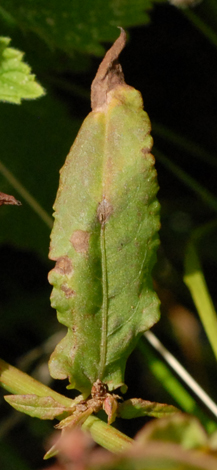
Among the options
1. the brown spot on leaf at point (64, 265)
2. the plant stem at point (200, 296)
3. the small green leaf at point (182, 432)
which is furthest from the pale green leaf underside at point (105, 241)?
the small green leaf at point (182, 432)

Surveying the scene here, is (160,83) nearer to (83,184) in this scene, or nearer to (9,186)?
(9,186)

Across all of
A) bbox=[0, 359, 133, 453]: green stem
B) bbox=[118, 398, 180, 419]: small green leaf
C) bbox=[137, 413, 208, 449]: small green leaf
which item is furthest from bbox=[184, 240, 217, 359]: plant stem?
bbox=[137, 413, 208, 449]: small green leaf

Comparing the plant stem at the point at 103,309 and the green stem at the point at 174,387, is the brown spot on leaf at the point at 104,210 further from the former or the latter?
the green stem at the point at 174,387

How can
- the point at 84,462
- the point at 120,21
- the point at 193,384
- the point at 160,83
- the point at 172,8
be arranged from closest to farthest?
the point at 84,462 → the point at 193,384 → the point at 120,21 → the point at 172,8 → the point at 160,83

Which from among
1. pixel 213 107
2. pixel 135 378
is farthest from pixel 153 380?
pixel 213 107

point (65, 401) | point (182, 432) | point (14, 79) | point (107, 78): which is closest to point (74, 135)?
point (14, 79)

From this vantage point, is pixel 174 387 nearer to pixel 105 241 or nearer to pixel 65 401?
pixel 65 401
